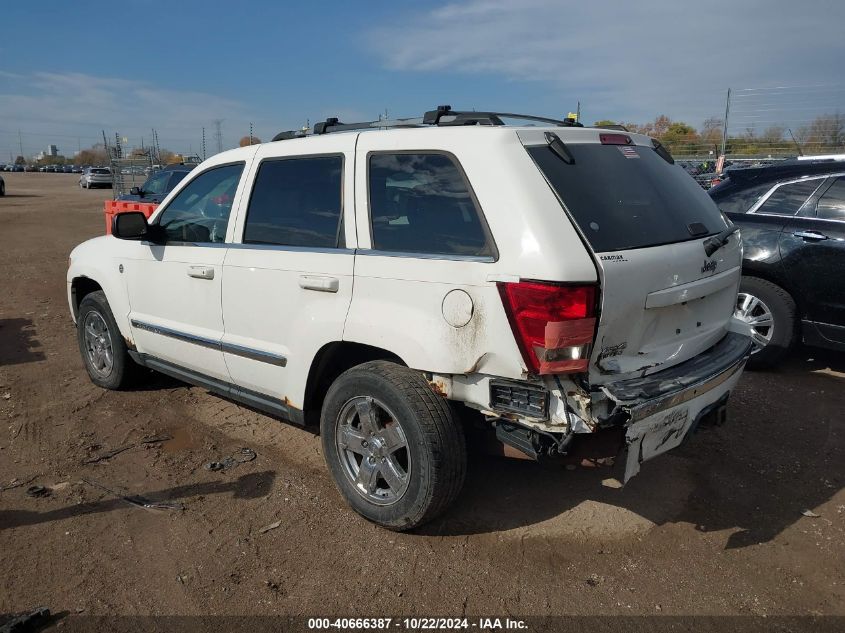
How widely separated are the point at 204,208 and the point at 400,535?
95.9 inches

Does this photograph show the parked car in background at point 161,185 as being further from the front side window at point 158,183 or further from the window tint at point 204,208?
the window tint at point 204,208

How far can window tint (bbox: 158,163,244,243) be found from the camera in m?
4.09

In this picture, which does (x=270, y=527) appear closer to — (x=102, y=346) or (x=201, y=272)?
(x=201, y=272)

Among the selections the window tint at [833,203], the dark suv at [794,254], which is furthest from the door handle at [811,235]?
the window tint at [833,203]

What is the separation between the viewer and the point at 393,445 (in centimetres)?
319

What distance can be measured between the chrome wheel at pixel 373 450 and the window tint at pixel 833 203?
4272 mm

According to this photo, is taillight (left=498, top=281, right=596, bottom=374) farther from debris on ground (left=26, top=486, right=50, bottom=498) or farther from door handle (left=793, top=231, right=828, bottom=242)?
door handle (left=793, top=231, right=828, bottom=242)

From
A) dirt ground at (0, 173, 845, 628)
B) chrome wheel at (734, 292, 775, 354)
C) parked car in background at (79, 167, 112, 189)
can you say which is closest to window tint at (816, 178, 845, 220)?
chrome wheel at (734, 292, 775, 354)

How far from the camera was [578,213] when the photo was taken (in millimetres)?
2834

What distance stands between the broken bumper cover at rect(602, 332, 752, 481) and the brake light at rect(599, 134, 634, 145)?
116cm

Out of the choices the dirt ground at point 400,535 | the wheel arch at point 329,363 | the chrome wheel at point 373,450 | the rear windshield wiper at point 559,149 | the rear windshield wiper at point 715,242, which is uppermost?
the rear windshield wiper at point 559,149

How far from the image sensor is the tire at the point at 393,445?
2.98m

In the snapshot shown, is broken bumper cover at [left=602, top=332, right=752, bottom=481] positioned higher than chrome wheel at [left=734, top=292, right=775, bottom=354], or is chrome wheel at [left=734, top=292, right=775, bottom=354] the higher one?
broken bumper cover at [left=602, top=332, right=752, bottom=481]

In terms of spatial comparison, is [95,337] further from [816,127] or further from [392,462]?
[816,127]
